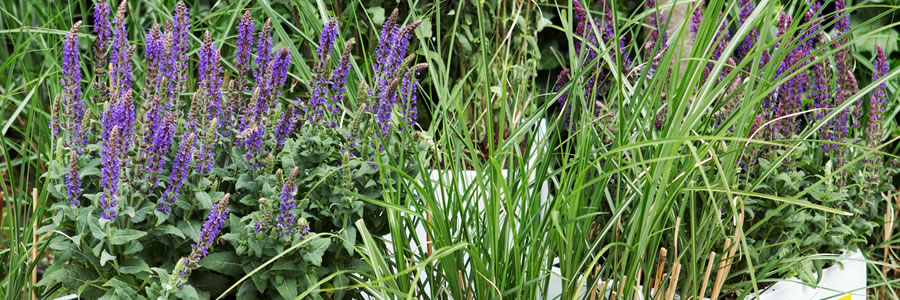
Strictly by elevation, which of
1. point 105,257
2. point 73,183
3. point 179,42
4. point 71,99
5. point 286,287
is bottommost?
point 286,287

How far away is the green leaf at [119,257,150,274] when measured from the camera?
1.50 m

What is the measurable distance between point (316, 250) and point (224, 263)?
19 cm

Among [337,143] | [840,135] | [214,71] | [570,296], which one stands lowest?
[570,296]

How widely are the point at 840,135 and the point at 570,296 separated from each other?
114 cm

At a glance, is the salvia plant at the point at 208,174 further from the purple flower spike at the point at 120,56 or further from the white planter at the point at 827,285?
the white planter at the point at 827,285

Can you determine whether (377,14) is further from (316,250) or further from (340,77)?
(316,250)

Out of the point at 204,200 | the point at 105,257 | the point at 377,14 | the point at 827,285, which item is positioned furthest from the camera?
the point at 377,14

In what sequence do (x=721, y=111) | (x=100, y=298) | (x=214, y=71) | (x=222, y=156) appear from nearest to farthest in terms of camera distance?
(x=100, y=298)
(x=214, y=71)
(x=222, y=156)
(x=721, y=111)

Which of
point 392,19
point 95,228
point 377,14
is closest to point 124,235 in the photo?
point 95,228

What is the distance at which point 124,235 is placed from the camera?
147 centimetres

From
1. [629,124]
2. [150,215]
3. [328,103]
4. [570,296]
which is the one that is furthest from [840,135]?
[150,215]

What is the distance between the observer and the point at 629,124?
168 cm

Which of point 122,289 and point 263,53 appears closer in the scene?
point 122,289

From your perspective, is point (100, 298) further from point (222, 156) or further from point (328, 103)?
point (328, 103)
